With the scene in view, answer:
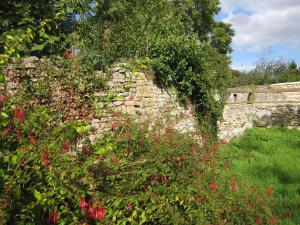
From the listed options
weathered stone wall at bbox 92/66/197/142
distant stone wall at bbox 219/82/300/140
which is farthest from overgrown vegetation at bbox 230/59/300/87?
weathered stone wall at bbox 92/66/197/142

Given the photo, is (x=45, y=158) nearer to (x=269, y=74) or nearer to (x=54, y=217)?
(x=54, y=217)

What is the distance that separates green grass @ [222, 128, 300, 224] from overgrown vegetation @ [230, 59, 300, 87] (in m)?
16.9

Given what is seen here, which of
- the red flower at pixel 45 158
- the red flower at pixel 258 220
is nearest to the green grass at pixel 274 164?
the red flower at pixel 258 220

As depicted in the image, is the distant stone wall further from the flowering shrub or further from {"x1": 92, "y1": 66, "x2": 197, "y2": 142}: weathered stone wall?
the flowering shrub

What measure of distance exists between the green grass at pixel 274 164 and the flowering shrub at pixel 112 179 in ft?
3.28

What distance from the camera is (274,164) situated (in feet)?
24.4

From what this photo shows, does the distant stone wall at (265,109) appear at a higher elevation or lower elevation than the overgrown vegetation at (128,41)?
lower

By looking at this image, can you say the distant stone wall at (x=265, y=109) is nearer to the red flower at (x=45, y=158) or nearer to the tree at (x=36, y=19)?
the tree at (x=36, y=19)

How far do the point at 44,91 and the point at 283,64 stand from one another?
34645mm

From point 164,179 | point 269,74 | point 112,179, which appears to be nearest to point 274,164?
point 164,179

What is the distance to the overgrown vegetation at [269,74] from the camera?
2969 centimetres

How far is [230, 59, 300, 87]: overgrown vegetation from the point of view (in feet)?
97.4

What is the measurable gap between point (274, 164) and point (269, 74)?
86.8 ft

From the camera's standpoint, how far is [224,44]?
27.4m
